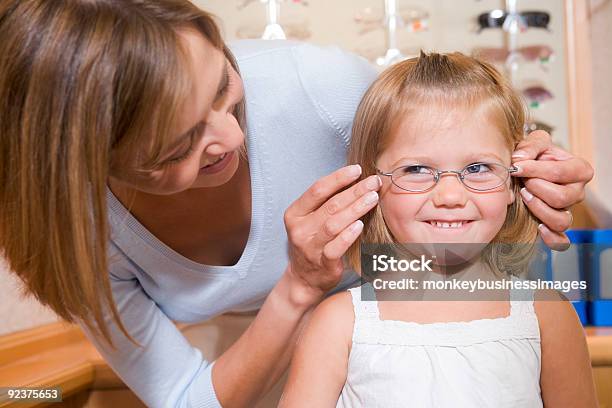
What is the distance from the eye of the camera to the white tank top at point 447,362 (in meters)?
0.63

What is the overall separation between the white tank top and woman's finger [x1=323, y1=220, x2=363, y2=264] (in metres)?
0.09

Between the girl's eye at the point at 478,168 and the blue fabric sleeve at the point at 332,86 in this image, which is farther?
the blue fabric sleeve at the point at 332,86

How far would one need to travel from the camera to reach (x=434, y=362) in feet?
2.13

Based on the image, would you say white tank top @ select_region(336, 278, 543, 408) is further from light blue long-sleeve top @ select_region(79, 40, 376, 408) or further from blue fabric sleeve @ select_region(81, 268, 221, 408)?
blue fabric sleeve @ select_region(81, 268, 221, 408)

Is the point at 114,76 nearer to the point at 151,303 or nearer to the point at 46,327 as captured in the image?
the point at 151,303

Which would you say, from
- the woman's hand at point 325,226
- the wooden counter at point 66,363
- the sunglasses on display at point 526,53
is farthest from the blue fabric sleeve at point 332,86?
the sunglasses on display at point 526,53

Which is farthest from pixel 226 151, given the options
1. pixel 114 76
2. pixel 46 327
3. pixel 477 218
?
pixel 46 327

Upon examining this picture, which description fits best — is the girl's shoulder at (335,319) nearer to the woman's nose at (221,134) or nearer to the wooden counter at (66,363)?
the woman's nose at (221,134)

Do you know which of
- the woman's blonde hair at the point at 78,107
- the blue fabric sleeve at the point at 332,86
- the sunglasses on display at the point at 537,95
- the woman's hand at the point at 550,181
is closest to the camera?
the woman's blonde hair at the point at 78,107

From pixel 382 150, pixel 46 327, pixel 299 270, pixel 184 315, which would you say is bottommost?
pixel 46 327

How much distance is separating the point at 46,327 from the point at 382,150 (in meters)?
0.81

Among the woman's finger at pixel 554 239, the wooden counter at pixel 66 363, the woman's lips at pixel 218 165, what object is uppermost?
the woman's lips at pixel 218 165

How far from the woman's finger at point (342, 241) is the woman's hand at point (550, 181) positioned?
0.57ft

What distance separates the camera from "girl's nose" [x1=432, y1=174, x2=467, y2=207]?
636 mm
